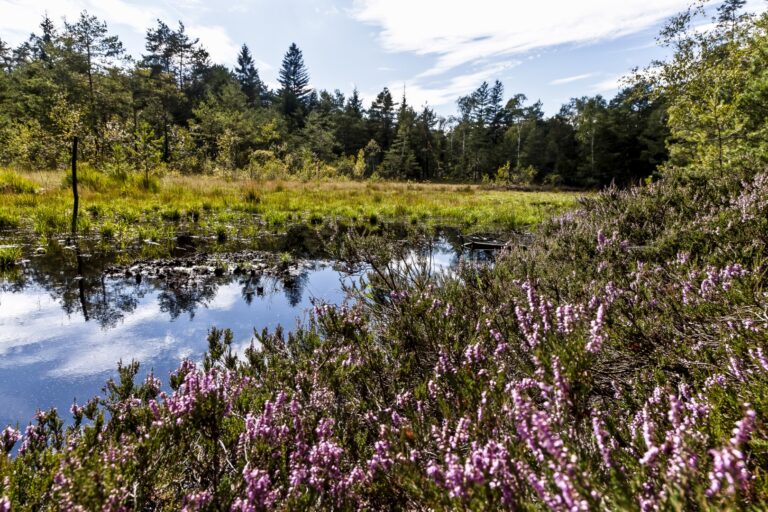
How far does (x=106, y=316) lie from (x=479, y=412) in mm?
5290

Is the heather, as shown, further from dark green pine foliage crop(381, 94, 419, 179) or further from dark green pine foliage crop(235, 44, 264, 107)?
dark green pine foliage crop(235, 44, 264, 107)

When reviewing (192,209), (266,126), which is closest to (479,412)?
(192,209)

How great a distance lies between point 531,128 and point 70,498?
74.4 metres

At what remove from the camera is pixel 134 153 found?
19.7m

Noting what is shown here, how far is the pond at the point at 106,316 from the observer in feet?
11.2

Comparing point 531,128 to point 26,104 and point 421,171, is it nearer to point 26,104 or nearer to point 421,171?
point 421,171

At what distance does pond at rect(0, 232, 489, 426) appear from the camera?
3426mm

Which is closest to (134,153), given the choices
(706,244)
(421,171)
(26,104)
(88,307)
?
(88,307)

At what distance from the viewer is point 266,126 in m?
45.2

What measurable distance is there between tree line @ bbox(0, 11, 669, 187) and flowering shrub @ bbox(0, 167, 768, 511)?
1649cm

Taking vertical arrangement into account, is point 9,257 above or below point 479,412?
above

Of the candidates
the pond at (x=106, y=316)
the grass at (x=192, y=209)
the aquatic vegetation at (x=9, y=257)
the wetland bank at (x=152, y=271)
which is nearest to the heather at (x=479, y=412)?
the pond at (x=106, y=316)

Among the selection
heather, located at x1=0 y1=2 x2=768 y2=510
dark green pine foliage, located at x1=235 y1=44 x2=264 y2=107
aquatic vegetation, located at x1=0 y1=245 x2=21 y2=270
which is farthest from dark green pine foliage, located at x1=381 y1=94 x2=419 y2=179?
heather, located at x1=0 y1=2 x2=768 y2=510

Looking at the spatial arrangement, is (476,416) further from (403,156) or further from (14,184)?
(403,156)
